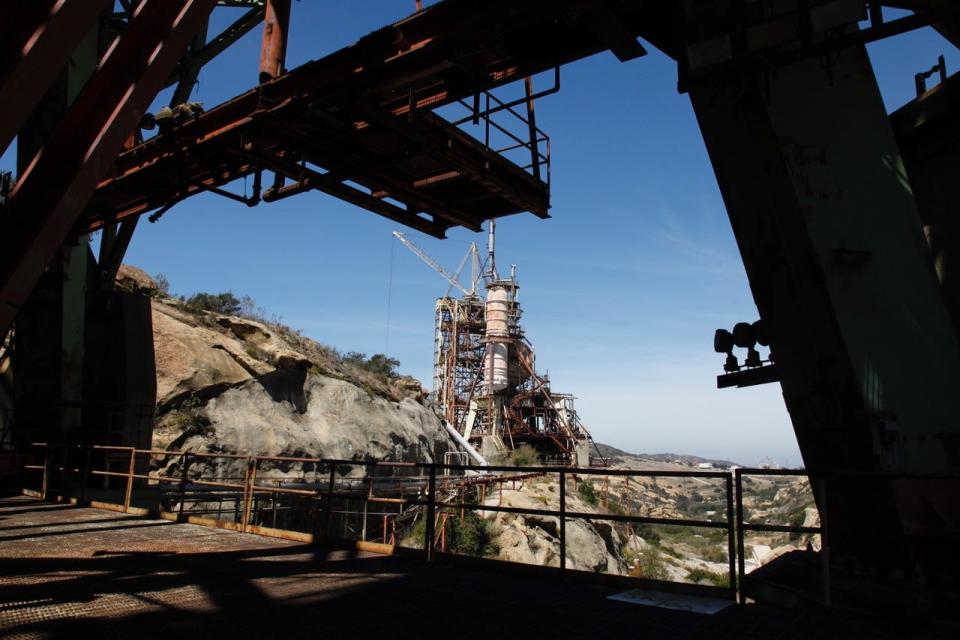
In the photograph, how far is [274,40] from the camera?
8.22 m

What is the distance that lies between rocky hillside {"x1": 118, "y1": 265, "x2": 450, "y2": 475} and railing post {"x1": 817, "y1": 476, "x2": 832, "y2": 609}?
72.1ft

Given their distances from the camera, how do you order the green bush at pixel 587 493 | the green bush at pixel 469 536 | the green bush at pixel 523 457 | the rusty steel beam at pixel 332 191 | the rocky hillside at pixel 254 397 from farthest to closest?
the green bush at pixel 523 457 < the green bush at pixel 587 493 < the green bush at pixel 469 536 < the rocky hillside at pixel 254 397 < the rusty steel beam at pixel 332 191

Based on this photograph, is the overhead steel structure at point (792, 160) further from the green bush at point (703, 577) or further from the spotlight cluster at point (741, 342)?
the green bush at point (703, 577)

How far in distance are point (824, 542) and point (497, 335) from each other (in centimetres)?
4756

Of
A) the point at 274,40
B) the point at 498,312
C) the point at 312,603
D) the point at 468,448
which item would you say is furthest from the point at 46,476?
the point at 498,312

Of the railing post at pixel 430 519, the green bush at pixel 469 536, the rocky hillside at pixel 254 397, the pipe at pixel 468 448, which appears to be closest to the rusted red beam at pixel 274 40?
the railing post at pixel 430 519

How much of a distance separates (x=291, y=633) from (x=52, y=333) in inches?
476

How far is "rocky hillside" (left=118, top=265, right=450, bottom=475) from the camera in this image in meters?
24.0

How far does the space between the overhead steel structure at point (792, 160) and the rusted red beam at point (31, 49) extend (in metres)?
0.68

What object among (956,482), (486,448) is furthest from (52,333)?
(486,448)

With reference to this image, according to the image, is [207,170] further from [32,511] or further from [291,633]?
[291,633]

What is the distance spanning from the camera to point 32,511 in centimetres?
1103

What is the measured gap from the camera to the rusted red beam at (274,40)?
8000mm

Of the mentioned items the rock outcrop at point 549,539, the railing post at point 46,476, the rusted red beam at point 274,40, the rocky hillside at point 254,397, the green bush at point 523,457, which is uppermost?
the rusted red beam at point 274,40
